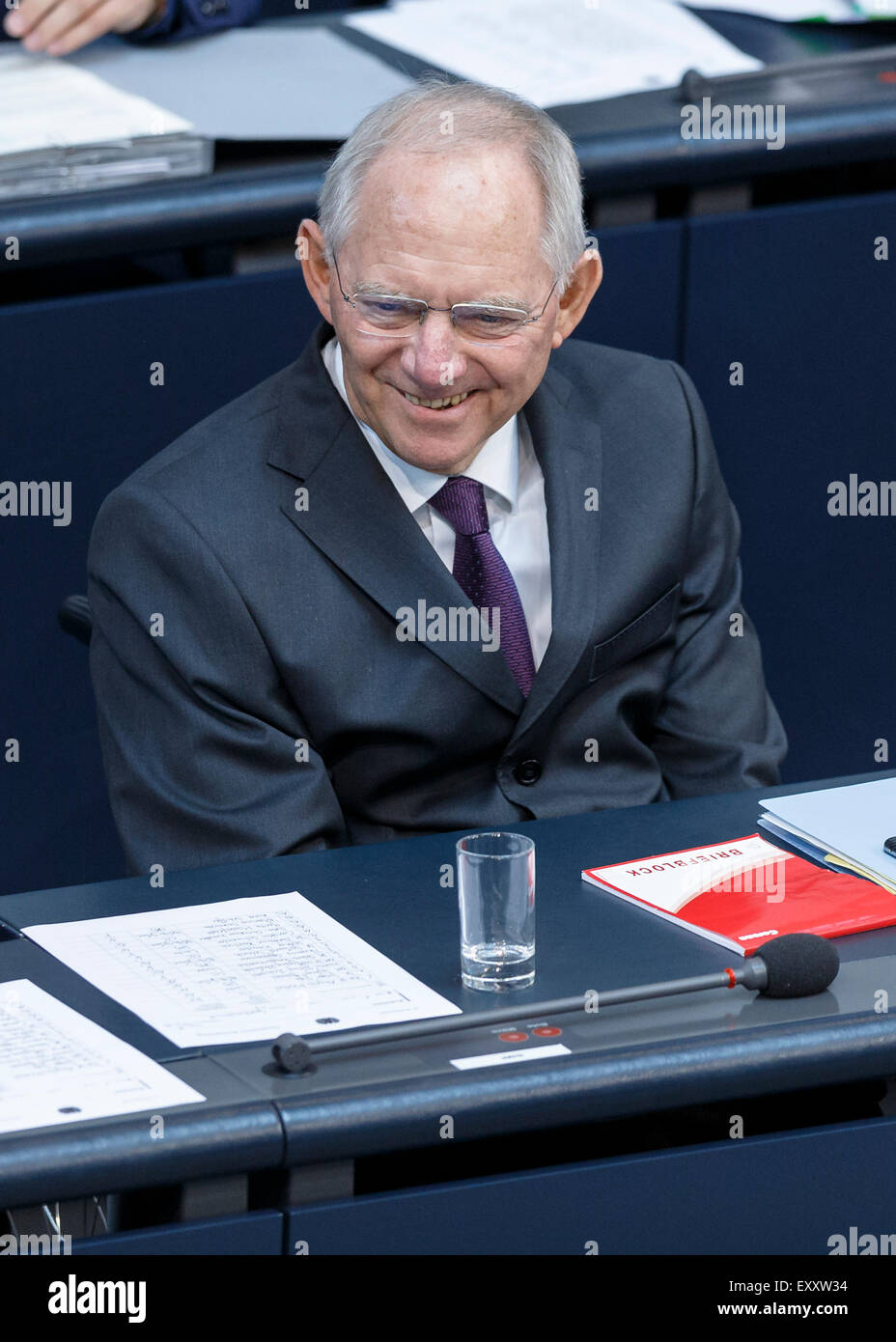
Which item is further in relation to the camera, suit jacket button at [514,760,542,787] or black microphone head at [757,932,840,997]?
suit jacket button at [514,760,542,787]

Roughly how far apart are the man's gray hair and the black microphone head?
77 centimetres

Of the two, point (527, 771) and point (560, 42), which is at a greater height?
point (560, 42)

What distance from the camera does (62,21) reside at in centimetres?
294

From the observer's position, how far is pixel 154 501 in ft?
7.13

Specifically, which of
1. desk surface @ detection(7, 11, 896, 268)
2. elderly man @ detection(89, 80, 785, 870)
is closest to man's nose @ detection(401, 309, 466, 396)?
elderly man @ detection(89, 80, 785, 870)

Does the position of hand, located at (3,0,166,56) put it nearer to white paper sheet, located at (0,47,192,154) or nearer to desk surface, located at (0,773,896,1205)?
white paper sheet, located at (0,47,192,154)

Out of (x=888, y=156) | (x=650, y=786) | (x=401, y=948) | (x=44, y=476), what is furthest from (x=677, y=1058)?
(x=888, y=156)

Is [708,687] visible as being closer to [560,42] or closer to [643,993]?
[643,993]

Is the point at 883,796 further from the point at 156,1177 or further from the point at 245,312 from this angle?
the point at 245,312

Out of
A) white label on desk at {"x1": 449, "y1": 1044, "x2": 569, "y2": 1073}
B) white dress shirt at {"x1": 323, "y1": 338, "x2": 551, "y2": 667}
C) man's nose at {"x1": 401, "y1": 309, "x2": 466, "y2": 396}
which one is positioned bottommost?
white label on desk at {"x1": 449, "y1": 1044, "x2": 569, "y2": 1073}

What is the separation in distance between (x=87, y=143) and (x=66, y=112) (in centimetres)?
11

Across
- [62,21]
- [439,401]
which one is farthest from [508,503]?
[62,21]

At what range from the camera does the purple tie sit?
229cm

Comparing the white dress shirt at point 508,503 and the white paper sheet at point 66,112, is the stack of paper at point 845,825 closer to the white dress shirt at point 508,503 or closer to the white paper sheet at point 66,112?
the white dress shirt at point 508,503
